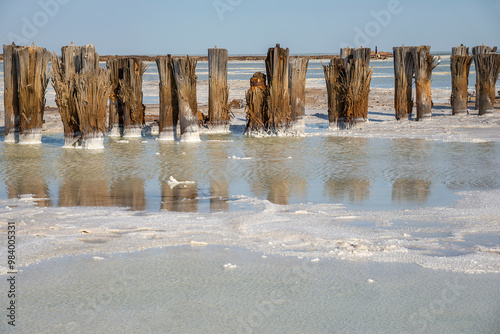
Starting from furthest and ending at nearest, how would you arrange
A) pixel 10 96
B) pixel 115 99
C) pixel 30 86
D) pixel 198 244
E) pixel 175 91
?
1. pixel 115 99
2. pixel 175 91
3. pixel 10 96
4. pixel 30 86
5. pixel 198 244

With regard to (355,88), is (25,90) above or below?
below

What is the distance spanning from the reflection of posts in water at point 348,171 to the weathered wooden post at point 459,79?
453 centimetres

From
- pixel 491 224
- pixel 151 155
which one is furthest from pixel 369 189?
pixel 151 155

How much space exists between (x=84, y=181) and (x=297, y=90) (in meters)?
6.29

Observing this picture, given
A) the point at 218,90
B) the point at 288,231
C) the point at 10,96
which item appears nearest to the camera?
the point at 288,231

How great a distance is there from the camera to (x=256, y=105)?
43.2ft

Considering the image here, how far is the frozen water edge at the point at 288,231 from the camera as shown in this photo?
15.1 ft

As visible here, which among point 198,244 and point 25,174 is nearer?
point 198,244

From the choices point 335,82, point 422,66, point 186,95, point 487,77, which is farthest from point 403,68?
point 186,95

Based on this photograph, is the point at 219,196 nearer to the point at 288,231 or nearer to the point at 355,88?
the point at 288,231

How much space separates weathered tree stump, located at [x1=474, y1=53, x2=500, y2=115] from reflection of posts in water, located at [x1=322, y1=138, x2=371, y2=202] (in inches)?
184

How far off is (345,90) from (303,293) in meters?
10.2

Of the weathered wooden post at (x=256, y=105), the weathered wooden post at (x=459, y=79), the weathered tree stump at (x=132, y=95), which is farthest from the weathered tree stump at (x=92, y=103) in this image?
the weathered wooden post at (x=459, y=79)

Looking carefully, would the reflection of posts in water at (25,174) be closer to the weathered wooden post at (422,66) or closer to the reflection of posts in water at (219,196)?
the reflection of posts in water at (219,196)
